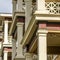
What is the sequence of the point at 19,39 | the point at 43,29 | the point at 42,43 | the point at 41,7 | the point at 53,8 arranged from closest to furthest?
the point at 42,43
the point at 43,29
the point at 41,7
the point at 53,8
the point at 19,39

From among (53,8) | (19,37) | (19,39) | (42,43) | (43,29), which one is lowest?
(19,39)

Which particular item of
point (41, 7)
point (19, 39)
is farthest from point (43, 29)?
point (19, 39)

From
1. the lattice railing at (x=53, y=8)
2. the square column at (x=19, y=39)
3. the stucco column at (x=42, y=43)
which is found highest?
the lattice railing at (x=53, y=8)

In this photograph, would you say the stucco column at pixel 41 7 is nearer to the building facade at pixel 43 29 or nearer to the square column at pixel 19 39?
the building facade at pixel 43 29

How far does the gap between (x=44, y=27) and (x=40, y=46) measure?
902 mm

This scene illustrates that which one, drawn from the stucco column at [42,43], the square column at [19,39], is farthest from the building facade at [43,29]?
the square column at [19,39]

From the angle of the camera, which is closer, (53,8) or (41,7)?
(41,7)

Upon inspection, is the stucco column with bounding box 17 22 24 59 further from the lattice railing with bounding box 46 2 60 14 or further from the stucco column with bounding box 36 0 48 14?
the stucco column with bounding box 36 0 48 14

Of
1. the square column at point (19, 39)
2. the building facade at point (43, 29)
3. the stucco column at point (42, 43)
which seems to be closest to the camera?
the stucco column at point (42, 43)

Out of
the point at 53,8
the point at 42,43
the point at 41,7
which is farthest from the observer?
the point at 53,8

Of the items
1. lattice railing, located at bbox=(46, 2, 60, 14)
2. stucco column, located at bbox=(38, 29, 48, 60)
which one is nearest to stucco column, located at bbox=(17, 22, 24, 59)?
lattice railing, located at bbox=(46, 2, 60, 14)

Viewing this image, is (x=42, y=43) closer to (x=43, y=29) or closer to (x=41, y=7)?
(x=43, y=29)

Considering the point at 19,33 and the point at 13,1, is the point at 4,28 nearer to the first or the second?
the point at 13,1

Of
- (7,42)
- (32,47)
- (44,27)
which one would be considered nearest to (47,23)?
(44,27)
